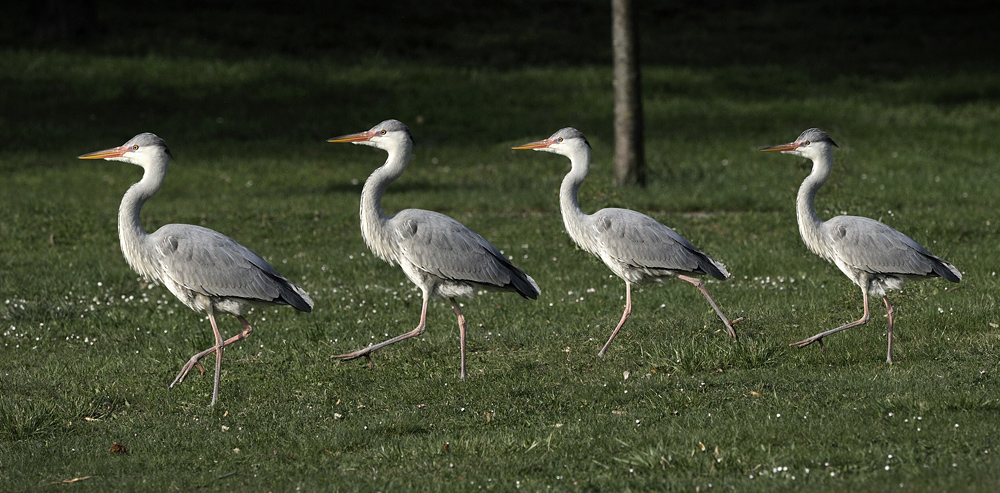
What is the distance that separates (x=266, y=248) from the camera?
43.3 feet

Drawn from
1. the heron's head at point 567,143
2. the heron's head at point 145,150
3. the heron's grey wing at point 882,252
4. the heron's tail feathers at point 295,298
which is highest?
the heron's head at point 145,150

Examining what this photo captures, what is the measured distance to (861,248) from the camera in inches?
316

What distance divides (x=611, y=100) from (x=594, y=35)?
799cm

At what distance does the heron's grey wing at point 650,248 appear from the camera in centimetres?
857

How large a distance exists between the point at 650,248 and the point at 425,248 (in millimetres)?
1820

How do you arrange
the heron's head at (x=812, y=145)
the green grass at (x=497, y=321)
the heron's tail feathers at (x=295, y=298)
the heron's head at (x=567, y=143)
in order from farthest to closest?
1. the heron's head at (x=567, y=143)
2. the heron's head at (x=812, y=145)
3. the heron's tail feathers at (x=295, y=298)
4. the green grass at (x=497, y=321)

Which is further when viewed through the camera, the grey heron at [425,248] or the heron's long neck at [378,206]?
the heron's long neck at [378,206]

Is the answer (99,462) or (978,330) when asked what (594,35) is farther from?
(99,462)

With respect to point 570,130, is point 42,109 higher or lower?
lower

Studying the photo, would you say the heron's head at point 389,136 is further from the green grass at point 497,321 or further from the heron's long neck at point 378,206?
the green grass at point 497,321

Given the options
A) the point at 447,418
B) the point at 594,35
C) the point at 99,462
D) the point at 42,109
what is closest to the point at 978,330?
the point at 447,418

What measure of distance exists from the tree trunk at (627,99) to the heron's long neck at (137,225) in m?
8.69

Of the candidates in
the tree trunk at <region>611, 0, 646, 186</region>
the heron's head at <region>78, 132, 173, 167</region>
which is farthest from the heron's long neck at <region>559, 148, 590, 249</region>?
the tree trunk at <region>611, 0, 646, 186</region>

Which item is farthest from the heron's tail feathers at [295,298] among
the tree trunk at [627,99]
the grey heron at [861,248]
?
the tree trunk at [627,99]
